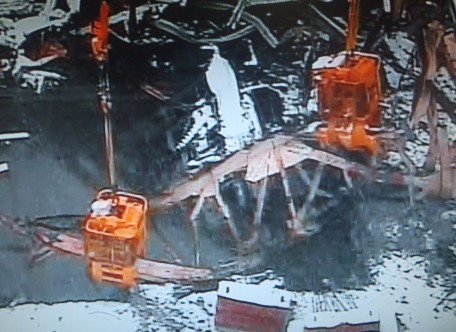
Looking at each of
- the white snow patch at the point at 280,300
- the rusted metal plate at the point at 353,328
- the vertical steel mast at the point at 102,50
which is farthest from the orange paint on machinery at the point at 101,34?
the rusted metal plate at the point at 353,328

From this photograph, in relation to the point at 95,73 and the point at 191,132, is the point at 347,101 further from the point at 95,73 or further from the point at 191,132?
the point at 95,73

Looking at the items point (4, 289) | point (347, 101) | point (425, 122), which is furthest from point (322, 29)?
point (4, 289)

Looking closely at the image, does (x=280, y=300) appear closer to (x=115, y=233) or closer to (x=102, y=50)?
(x=115, y=233)

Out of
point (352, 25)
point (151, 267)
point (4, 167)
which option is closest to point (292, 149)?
point (352, 25)

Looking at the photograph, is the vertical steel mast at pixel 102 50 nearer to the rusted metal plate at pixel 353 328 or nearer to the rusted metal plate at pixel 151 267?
the rusted metal plate at pixel 151 267

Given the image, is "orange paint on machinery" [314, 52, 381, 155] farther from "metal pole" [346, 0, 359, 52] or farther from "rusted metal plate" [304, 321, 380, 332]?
"rusted metal plate" [304, 321, 380, 332]

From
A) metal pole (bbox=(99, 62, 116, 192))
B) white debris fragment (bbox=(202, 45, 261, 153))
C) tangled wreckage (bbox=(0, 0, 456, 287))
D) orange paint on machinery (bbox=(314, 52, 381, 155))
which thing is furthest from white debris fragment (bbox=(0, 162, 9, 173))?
orange paint on machinery (bbox=(314, 52, 381, 155))

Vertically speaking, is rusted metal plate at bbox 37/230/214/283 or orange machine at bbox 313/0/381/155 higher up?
orange machine at bbox 313/0/381/155
